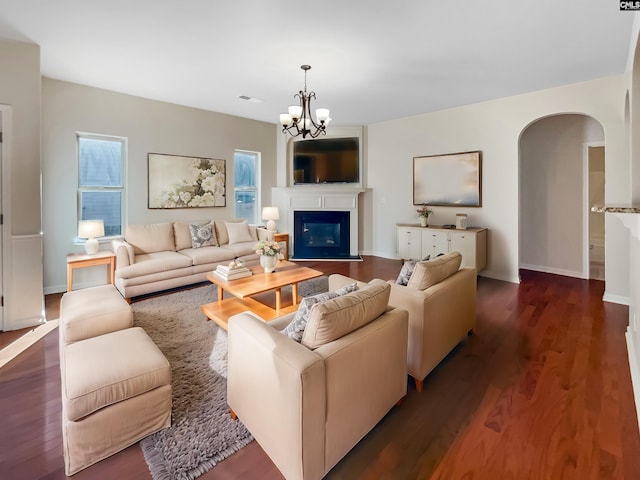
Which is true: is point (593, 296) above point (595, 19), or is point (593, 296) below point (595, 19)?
below

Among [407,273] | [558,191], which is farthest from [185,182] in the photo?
[558,191]

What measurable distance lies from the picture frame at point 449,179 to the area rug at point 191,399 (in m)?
4.35

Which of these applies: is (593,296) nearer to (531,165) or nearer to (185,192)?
(531,165)

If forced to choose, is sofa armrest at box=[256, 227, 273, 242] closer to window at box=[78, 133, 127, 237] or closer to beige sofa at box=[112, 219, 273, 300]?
beige sofa at box=[112, 219, 273, 300]

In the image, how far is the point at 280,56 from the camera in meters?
3.50

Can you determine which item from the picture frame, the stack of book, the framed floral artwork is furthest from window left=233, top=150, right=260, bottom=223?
the picture frame

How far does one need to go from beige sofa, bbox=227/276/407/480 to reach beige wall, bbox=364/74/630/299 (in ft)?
12.7

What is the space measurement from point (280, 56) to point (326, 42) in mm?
572

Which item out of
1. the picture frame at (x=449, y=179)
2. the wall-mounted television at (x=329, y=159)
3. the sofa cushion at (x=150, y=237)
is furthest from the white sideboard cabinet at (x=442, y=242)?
the sofa cushion at (x=150, y=237)

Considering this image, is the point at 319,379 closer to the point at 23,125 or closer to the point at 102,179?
the point at 23,125

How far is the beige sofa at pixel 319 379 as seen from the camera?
54.2 inches

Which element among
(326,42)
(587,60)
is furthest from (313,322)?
(587,60)

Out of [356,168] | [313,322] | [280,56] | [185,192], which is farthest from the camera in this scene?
[356,168]

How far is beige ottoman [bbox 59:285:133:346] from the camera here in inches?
84.9
